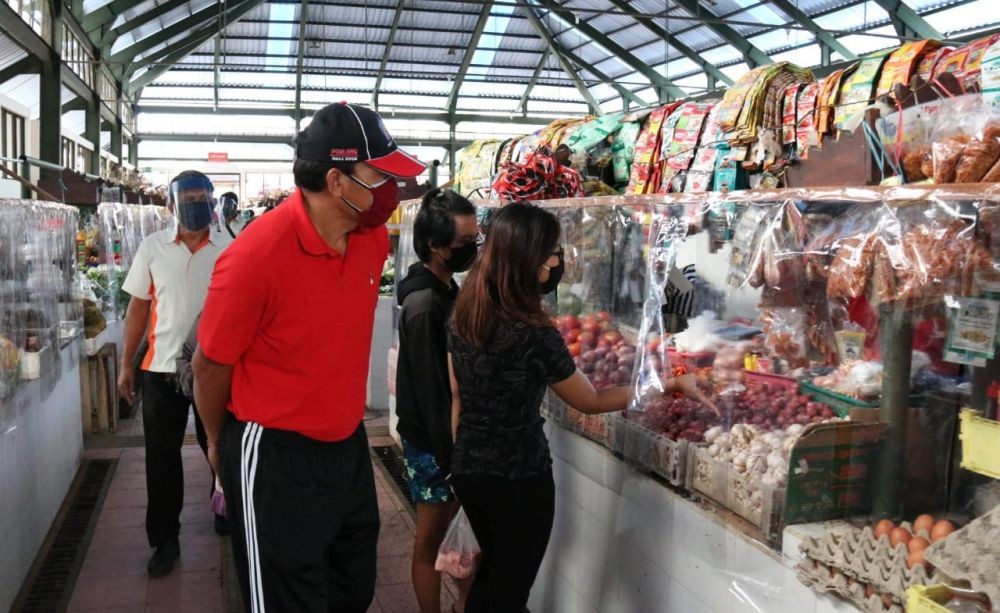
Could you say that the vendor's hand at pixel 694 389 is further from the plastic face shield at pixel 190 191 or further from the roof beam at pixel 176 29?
the roof beam at pixel 176 29

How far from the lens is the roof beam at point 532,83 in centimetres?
2312

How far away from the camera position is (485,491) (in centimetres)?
239

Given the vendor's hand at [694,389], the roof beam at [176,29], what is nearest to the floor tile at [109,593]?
the vendor's hand at [694,389]

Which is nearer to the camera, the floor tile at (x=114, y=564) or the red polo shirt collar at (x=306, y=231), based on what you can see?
the red polo shirt collar at (x=306, y=231)

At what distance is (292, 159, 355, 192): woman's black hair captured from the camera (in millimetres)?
2064

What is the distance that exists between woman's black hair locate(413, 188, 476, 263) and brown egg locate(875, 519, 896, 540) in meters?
1.53

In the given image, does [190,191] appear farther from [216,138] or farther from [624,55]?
[216,138]

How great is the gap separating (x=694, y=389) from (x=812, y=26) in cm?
1531

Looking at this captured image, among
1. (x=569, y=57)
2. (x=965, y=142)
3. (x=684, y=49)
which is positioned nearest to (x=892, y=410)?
(x=965, y=142)

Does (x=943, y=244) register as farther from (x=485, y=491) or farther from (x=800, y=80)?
→ (x=800, y=80)

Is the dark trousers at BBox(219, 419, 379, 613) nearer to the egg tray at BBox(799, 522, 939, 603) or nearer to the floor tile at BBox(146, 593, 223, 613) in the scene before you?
the egg tray at BBox(799, 522, 939, 603)

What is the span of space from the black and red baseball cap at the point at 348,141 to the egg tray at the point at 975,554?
138 centimetres

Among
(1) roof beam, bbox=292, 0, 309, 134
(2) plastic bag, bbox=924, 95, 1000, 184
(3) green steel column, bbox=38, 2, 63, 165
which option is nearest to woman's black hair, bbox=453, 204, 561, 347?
(2) plastic bag, bbox=924, 95, 1000, 184

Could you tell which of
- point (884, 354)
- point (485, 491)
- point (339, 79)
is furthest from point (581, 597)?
point (339, 79)
